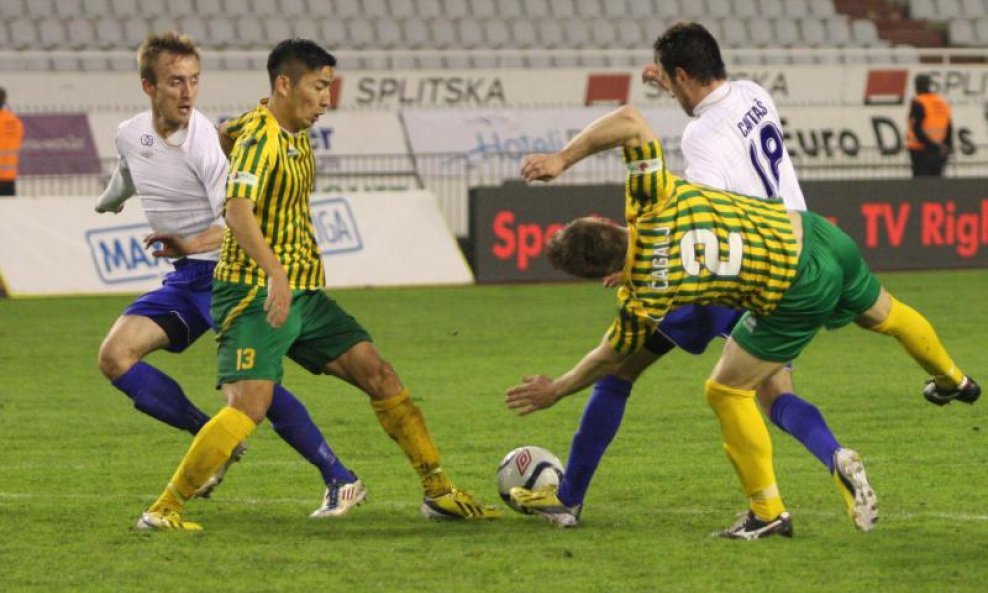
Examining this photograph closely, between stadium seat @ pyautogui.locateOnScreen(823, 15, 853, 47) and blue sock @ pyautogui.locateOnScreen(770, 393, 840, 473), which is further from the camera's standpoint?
stadium seat @ pyautogui.locateOnScreen(823, 15, 853, 47)

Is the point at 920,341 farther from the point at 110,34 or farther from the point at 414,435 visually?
the point at 110,34

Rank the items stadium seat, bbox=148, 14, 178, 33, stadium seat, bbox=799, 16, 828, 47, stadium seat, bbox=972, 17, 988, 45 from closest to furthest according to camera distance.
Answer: stadium seat, bbox=148, 14, 178, 33
stadium seat, bbox=799, 16, 828, 47
stadium seat, bbox=972, 17, 988, 45

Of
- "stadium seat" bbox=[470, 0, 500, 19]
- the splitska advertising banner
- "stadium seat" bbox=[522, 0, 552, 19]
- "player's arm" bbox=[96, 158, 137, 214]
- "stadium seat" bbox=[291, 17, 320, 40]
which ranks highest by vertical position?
"player's arm" bbox=[96, 158, 137, 214]

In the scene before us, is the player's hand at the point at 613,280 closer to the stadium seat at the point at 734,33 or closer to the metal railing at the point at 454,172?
the metal railing at the point at 454,172

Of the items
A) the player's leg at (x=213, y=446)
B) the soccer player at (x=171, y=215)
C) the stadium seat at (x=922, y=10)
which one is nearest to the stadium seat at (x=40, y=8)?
the stadium seat at (x=922, y=10)

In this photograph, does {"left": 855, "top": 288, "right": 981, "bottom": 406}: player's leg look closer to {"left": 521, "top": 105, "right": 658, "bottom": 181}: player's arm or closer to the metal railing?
{"left": 521, "top": 105, "right": 658, "bottom": 181}: player's arm

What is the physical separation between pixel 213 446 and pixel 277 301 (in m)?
0.60

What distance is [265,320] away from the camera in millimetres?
A: 6777

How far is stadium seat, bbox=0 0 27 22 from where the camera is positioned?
74.5 feet

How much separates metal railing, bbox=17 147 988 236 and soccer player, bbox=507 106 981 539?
38.7 feet

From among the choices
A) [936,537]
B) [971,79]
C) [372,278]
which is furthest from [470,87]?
[936,537]

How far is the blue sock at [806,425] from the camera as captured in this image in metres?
6.59

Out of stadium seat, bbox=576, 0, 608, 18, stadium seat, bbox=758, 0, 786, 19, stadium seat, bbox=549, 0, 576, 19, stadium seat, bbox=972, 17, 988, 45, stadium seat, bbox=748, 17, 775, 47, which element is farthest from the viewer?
stadium seat, bbox=972, 17, 988, 45

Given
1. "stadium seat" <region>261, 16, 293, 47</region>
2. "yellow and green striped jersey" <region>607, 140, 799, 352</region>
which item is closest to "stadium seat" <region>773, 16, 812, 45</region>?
"stadium seat" <region>261, 16, 293, 47</region>
